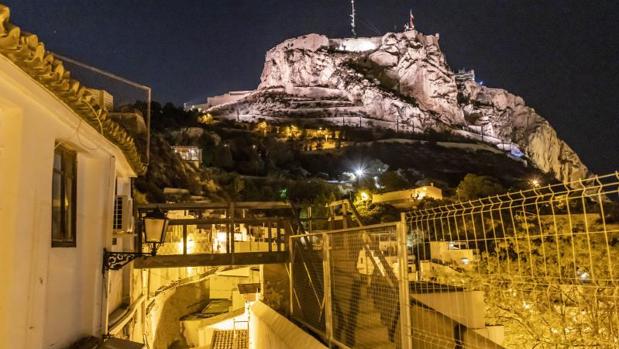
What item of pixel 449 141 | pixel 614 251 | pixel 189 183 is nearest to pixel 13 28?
pixel 614 251

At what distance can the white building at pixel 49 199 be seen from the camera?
3268 mm

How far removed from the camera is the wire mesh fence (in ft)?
9.18

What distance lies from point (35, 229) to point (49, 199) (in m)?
0.36

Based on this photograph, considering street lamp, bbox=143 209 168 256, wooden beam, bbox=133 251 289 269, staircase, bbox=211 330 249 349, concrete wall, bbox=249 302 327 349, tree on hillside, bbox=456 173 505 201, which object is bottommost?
staircase, bbox=211 330 249 349

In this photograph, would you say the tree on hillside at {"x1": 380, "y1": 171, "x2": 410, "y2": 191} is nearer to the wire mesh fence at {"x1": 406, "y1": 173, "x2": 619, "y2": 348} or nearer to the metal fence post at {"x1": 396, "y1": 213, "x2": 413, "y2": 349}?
the wire mesh fence at {"x1": 406, "y1": 173, "x2": 619, "y2": 348}

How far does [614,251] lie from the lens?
805 centimetres

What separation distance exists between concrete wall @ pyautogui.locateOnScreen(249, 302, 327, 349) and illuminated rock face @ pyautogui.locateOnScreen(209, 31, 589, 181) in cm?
8206

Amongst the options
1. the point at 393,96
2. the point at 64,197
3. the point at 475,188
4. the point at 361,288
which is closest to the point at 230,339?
the point at 361,288

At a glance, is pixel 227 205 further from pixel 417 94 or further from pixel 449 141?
pixel 417 94

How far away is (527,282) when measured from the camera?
3.00m

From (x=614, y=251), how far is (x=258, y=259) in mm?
6256

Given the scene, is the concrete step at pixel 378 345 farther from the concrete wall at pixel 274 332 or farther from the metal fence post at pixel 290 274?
the metal fence post at pixel 290 274

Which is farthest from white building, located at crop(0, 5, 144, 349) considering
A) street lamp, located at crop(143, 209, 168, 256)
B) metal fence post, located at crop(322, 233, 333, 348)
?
metal fence post, located at crop(322, 233, 333, 348)

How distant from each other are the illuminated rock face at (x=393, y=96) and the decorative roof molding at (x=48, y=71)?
8699cm
